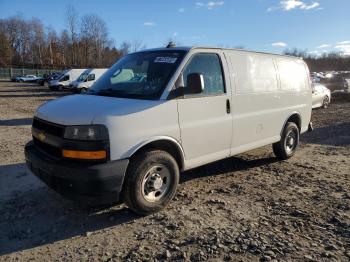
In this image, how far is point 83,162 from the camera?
4.11 metres

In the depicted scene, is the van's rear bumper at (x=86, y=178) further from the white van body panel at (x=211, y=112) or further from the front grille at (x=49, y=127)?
the front grille at (x=49, y=127)

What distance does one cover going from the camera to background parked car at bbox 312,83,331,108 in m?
16.4

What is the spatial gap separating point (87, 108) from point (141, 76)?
1.08 m

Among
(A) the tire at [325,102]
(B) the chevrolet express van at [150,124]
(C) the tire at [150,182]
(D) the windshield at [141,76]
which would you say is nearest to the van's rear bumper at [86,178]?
(B) the chevrolet express van at [150,124]

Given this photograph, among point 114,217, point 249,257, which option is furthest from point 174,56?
point 249,257

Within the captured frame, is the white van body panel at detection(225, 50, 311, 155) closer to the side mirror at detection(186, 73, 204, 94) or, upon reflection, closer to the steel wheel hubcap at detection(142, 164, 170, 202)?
the side mirror at detection(186, 73, 204, 94)

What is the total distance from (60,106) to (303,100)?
5.17 metres

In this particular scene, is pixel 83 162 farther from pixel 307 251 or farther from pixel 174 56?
pixel 307 251

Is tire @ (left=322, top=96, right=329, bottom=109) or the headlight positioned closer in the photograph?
the headlight

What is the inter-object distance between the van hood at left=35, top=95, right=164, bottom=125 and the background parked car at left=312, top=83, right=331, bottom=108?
526 inches

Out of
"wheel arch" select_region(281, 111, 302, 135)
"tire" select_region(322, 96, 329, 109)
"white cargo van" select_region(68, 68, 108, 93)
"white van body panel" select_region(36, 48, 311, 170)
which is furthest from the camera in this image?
"white cargo van" select_region(68, 68, 108, 93)

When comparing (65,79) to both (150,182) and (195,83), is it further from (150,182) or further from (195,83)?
(150,182)

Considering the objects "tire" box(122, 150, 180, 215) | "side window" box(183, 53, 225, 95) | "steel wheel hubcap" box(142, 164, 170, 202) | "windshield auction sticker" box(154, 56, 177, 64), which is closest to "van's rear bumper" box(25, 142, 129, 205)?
"tire" box(122, 150, 180, 215)

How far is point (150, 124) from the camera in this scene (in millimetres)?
4496
